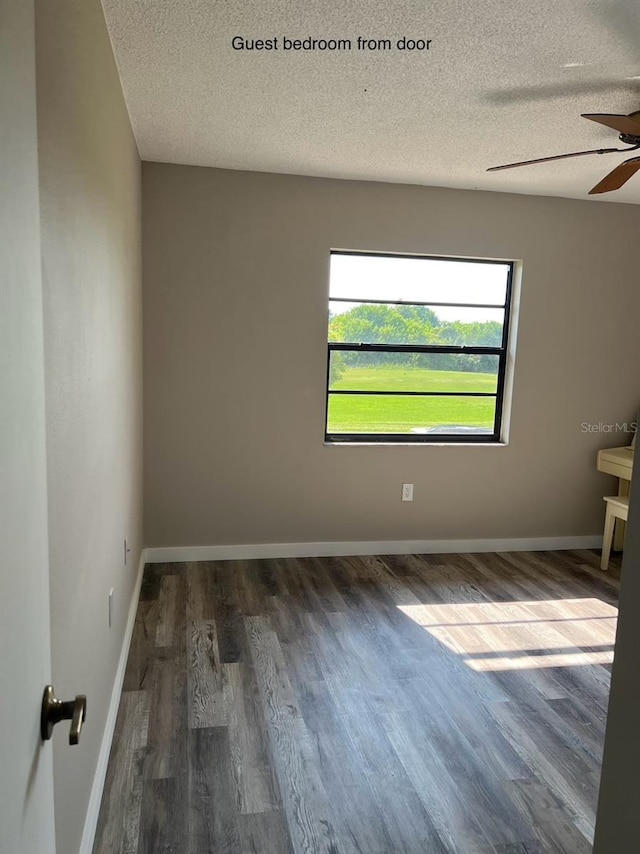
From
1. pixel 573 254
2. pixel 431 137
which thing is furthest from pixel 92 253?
pixel 573 254

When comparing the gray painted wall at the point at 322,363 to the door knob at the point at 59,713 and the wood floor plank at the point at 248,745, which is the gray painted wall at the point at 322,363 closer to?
the wood floor plank at the point at 248,745

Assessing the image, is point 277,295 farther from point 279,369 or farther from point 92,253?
point 92,253

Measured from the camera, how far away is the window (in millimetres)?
4180

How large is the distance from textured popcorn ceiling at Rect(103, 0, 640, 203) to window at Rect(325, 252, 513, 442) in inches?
28.3

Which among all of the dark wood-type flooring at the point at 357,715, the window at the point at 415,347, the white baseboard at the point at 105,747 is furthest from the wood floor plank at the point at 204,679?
the window at the point at 415,347

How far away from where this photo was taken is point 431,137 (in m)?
3.07

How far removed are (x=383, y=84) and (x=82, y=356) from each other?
1.63 meters

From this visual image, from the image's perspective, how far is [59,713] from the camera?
0.86 metres

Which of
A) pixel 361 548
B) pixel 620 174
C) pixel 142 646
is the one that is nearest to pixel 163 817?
pixel 142 646

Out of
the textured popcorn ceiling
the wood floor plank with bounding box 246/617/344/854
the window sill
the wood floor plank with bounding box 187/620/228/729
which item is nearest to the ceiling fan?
the textured popcorn ceiling

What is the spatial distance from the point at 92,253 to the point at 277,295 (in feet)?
7.12

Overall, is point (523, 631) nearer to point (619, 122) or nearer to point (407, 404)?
point (407, 404)

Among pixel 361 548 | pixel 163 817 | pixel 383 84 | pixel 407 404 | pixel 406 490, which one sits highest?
pixel 383 84

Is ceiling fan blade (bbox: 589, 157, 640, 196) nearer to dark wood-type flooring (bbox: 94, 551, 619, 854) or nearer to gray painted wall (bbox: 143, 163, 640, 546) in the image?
gray painted wall (bbox: 143, 163, 640, 546)
